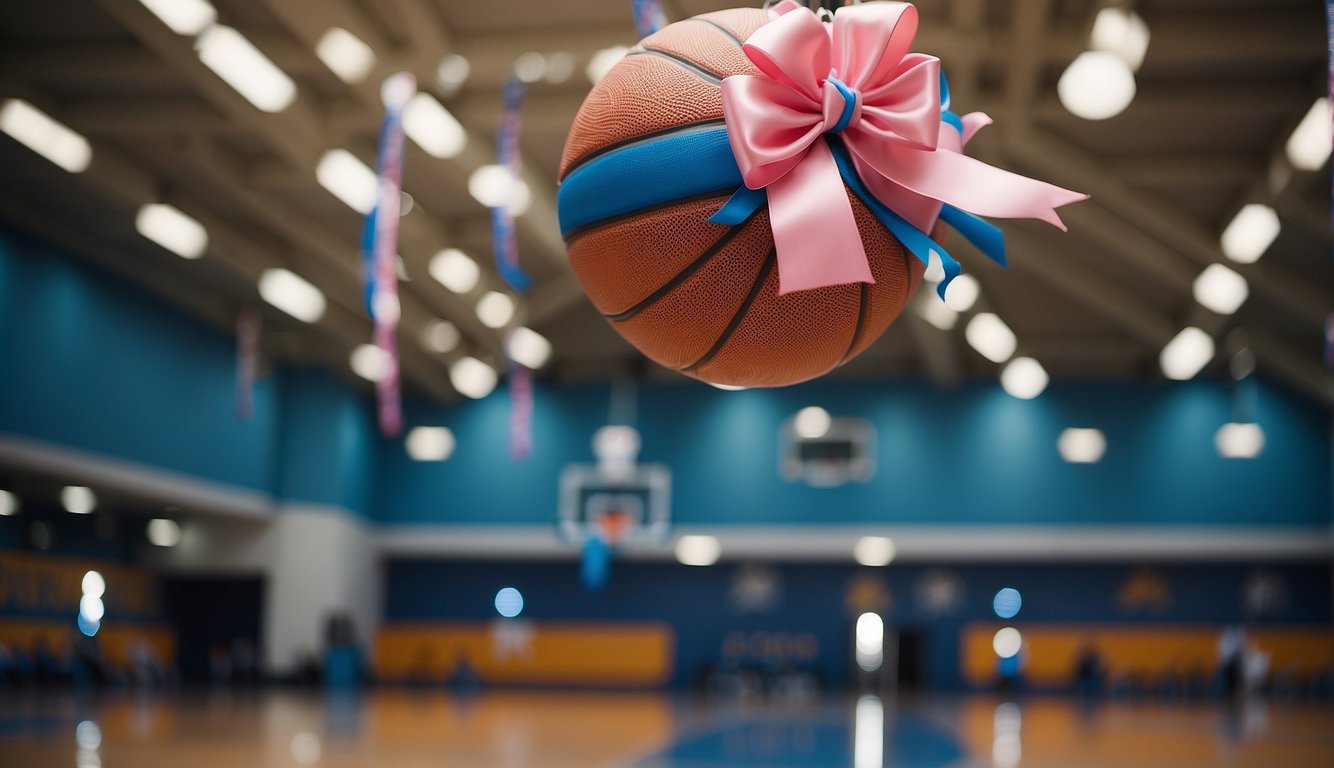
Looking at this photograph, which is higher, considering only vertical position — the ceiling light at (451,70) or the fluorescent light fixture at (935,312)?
the ceiling light at (451,70)

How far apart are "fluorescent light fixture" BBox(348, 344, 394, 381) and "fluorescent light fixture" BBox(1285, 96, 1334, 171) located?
13.6 metres

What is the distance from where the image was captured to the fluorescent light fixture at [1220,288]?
16.7 metres

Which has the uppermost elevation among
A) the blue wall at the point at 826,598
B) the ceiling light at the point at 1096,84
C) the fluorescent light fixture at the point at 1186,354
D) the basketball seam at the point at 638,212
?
the ceiling light at the point at 1096,84

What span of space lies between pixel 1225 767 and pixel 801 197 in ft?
25.7

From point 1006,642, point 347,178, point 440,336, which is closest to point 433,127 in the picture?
point 347,178

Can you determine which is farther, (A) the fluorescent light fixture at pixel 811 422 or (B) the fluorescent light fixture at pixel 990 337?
(A) the fluorescent light fixture at pixel 811 422

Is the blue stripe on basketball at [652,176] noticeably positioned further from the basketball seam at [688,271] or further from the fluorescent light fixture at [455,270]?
the fluorescent light fixture at [455,270]

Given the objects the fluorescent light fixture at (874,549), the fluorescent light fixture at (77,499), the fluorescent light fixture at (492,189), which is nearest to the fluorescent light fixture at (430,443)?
the fluorescent light fixture at (77,499)

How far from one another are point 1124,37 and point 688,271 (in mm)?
10360

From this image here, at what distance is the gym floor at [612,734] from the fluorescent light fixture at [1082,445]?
19.3 ft

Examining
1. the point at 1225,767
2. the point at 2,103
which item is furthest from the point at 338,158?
the point at 1225,767

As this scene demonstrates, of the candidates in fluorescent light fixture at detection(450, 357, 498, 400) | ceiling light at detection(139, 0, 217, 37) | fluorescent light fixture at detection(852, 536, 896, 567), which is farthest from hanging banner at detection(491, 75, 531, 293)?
fluorescent light fixture at detection(852, 536, 896, 567)

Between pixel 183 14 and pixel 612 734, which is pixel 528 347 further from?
pixel 612 734

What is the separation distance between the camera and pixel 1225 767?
8.30 metres
